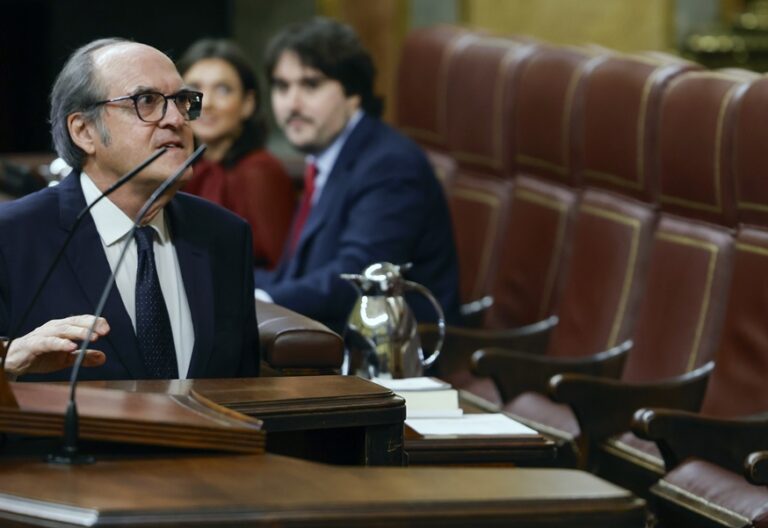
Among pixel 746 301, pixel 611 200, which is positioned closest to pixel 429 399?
pixel 746 301

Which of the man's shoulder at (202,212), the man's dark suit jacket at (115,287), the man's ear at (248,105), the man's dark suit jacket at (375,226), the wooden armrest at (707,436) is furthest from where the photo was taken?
the man's ear at (248,105)

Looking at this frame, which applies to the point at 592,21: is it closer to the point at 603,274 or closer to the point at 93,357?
the point at 603,274

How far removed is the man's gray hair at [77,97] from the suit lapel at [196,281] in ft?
0.55

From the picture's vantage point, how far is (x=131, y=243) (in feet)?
7.57

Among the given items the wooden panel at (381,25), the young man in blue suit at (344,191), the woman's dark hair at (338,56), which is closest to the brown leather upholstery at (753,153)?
the young man in blue suit at (344,191)

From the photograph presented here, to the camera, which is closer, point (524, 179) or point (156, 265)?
point (156, 265)

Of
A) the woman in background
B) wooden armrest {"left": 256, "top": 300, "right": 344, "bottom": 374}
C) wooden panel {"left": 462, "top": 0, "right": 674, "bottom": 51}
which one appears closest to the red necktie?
the woman in background

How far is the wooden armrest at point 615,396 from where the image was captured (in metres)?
3.27

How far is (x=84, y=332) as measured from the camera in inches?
72.1

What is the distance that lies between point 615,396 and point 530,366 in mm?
377

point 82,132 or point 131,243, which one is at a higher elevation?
point 82,132

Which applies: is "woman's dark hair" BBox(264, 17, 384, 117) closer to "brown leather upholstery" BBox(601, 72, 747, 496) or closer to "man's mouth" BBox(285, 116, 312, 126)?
"man's mouth" BBox(285, 116, 312, 126)

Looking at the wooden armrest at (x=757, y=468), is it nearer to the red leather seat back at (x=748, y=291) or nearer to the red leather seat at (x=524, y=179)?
the red leather seat back at (x=748, y=291)

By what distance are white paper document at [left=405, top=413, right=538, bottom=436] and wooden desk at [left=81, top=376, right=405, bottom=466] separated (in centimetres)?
58
